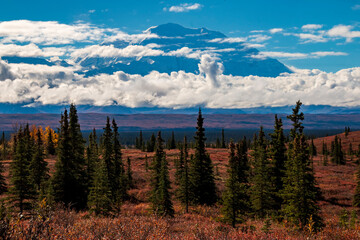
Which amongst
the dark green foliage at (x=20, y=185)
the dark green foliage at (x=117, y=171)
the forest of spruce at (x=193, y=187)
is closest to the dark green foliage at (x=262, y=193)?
the forest of spruce at (x=193, y=187)

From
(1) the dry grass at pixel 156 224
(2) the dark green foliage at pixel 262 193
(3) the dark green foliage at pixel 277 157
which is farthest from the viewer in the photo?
(3) the dark green foliage at pixel 277 157

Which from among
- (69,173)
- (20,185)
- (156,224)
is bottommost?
(20,185)

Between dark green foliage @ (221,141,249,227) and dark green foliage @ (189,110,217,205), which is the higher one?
dark green foliage @ (221,141,249,227)

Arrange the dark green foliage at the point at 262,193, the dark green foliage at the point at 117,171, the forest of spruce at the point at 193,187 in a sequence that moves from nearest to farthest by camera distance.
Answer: the forest of spruce at the point at 193,187 < the dark green foliage at the point at 262,193 < the dark green foliage at the point at 117,171

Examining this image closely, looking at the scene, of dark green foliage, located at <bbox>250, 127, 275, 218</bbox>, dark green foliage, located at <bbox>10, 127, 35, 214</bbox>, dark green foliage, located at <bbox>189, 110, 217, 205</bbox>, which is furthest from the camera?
dark green foliage, located at <bbox>189, 110, 217, 205</bbox>

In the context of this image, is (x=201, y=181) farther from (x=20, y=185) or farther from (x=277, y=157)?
(x=20, y=185)

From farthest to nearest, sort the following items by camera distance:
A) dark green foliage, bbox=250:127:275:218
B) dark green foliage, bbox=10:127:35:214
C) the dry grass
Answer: dark green foliage, bbox=10:127:35:214
dark green foliage, bbox=250:127:275:218
the dry grass

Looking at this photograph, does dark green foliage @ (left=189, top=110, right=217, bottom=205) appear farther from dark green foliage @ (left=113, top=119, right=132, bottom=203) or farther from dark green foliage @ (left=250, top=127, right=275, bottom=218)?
dark green foliage @ (left=113, top=119, right=132, bottom=203)

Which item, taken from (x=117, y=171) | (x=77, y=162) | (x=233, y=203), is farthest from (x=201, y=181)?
(x=233, y=203)

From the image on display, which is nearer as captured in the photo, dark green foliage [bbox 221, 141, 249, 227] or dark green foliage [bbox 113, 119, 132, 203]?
dark green foliage [bbox 221, 141, 249, 227]

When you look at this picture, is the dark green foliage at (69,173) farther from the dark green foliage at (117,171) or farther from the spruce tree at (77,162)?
the dark green foliage at (117,171)

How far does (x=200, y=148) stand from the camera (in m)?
41.2

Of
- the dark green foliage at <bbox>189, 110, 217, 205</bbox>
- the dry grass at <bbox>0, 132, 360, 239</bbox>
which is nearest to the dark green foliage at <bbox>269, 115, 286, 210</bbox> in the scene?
the dry grass at <bbox>0, 132, 360, 239</bbox>

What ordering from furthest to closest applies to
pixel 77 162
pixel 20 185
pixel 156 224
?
pixel 77 162 < pixel 20 185 < pixel 156 224
